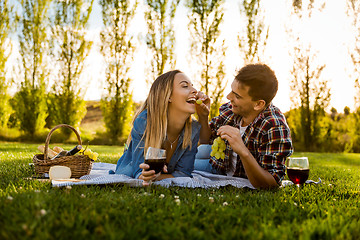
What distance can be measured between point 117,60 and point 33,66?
4058 millimetres

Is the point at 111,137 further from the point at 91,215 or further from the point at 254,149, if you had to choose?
the point at 91,215

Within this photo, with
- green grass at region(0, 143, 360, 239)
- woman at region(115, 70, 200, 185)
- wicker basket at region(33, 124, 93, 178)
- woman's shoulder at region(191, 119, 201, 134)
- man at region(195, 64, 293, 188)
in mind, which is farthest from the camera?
woman's shoulder at region(191, 119, 201, 134)

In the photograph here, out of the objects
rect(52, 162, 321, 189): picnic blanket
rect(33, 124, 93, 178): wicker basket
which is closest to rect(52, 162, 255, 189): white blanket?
rect(52, 162, 321, 189): picnic blanket

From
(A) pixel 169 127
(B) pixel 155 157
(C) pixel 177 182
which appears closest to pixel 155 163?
(B) pixel 155 157

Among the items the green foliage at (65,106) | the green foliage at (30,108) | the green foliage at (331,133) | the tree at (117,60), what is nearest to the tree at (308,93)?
the green foliage at (331,133)

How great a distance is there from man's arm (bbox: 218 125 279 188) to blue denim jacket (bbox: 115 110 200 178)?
85 centimetres

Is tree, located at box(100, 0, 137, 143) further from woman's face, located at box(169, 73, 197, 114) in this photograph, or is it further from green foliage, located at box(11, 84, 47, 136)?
A: woman's face, located at box(169, 73, 197, 114)

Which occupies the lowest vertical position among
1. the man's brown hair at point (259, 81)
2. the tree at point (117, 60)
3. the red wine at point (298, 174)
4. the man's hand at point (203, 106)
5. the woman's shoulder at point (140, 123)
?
the red wine at point (298, 174)

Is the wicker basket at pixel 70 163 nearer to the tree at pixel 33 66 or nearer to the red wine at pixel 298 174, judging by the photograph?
the red wine at pixel 298 174

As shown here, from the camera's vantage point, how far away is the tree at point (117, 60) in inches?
599

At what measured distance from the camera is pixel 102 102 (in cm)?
1563

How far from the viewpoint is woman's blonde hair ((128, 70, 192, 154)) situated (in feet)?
11.9

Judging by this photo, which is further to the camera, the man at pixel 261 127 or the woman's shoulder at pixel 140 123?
the woman's shoulder at pixel 140 123

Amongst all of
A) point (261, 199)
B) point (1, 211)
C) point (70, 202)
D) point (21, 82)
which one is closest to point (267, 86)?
point (261, 199)
